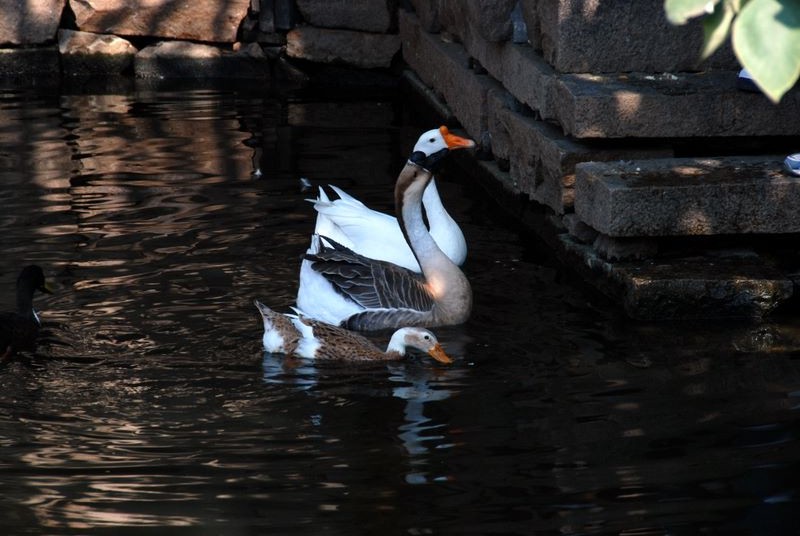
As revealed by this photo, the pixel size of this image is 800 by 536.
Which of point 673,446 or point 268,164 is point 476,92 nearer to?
point 268,164

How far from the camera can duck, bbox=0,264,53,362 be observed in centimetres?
553

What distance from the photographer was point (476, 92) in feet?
30.1

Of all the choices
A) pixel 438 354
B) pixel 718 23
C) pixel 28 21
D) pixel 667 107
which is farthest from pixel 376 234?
pixel 28 21

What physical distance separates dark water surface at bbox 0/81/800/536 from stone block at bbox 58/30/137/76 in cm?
525

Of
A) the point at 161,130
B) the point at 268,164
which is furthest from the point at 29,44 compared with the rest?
the point at 268,164

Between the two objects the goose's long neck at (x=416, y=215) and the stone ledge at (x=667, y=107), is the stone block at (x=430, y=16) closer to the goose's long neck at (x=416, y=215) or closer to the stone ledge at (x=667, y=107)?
the stone ledge at (x=667, y=107)

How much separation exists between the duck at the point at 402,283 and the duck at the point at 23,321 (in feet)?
4.22

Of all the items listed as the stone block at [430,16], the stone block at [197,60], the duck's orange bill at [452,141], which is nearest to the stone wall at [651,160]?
the duck's orange bill at [452,141]

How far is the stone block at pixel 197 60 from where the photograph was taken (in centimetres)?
1319

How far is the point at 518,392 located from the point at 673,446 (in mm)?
798

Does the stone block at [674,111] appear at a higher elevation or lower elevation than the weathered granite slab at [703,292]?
higher

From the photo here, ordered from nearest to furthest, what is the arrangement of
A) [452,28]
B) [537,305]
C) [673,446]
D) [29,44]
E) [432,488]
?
[432,488] → [673,446] → [537,305] → [452,28] → [29,44]

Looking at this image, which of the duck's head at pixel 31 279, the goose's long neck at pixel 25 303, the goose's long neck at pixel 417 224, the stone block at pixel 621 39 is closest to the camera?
the goose's long neck at pixel 25 303

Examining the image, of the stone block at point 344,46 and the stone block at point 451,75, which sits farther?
the stone block at point 344,46
